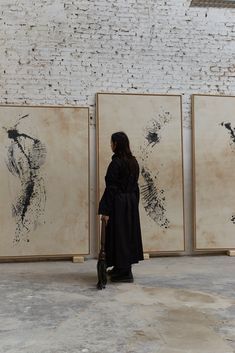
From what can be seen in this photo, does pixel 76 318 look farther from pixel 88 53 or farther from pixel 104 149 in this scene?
pixel 88 53

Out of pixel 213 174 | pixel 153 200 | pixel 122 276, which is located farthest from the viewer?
pixel 213 174

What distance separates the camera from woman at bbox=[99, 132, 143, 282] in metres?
4.42

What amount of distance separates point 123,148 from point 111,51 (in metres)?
1.91

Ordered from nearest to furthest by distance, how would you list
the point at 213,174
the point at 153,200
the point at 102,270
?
1. the point at 102,270
2. the point at 153,200
3. the point at 213,174

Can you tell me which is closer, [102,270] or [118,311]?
[118,311]

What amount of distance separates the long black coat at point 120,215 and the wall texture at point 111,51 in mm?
1304

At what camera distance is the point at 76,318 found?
3.44m

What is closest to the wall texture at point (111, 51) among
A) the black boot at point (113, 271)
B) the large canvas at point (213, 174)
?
the large canvas at point (213, 174)

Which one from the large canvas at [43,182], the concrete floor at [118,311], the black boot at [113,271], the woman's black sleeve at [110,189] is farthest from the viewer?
the large canvas at [43,182]

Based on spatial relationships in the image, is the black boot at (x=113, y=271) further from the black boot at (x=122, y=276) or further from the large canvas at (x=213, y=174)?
the large canvas at (x=213, y=174)

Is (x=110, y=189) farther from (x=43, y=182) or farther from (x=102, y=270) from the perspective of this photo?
(x=43, y=182)

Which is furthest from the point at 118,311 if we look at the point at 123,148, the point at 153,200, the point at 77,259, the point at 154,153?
the point at 154,153

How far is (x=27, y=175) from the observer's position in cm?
559

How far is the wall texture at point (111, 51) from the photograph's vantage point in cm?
569
